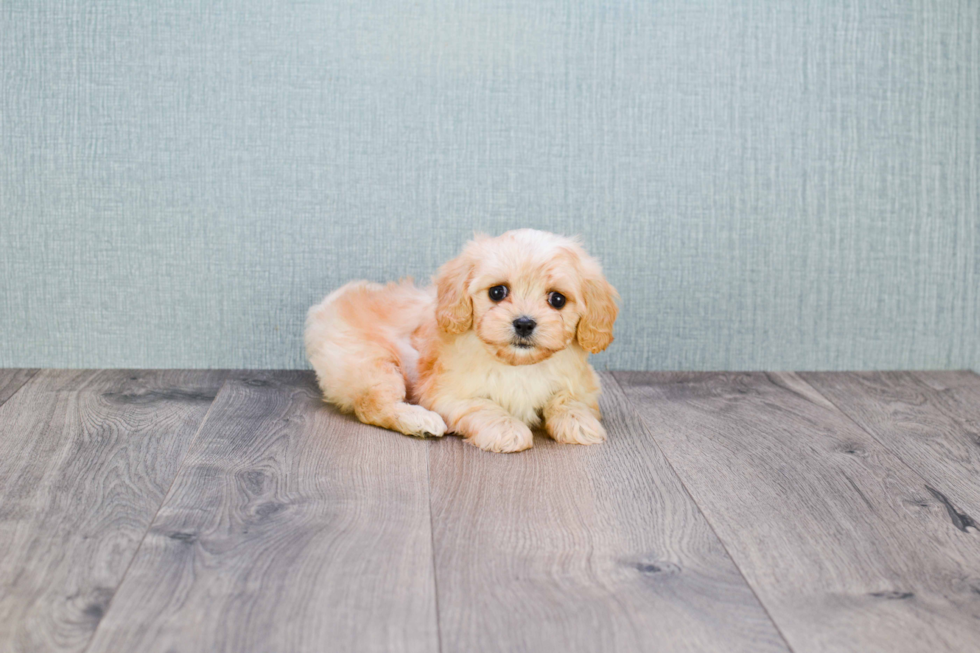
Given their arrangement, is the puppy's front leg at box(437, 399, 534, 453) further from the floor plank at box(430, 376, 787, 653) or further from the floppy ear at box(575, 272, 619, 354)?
the floppy ear at box(575, 272, 619, 354)

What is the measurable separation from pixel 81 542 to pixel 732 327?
5.96 feet

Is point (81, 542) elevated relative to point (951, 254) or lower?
lower

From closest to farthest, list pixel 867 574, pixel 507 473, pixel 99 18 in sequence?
pixel 867 574 < pixel 507 473 < pixel 99 18

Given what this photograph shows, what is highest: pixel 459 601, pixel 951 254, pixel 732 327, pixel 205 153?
pixel 205 153

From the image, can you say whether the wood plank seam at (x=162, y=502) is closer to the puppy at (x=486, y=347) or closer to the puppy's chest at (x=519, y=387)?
the puppy at (x=486, y=347)

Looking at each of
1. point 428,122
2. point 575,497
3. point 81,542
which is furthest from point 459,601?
point 428,122

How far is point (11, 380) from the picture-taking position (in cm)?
236

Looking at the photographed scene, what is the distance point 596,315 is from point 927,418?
0.93m

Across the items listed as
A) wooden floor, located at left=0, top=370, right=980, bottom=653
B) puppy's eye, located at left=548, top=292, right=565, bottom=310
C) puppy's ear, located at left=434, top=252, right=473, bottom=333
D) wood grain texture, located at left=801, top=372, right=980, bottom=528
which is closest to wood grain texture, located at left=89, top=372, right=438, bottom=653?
wooden floor, located at left=0, top=370, right=980, bottom=653

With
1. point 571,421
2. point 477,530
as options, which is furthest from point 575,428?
point 477,530

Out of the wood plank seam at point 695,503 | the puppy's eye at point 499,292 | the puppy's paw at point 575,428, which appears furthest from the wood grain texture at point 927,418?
the puppy's eye at point 499,292

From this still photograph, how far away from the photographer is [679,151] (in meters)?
2.48

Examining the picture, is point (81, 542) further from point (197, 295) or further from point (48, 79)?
point (48, 79)

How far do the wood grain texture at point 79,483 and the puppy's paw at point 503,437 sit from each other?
0.60 m
